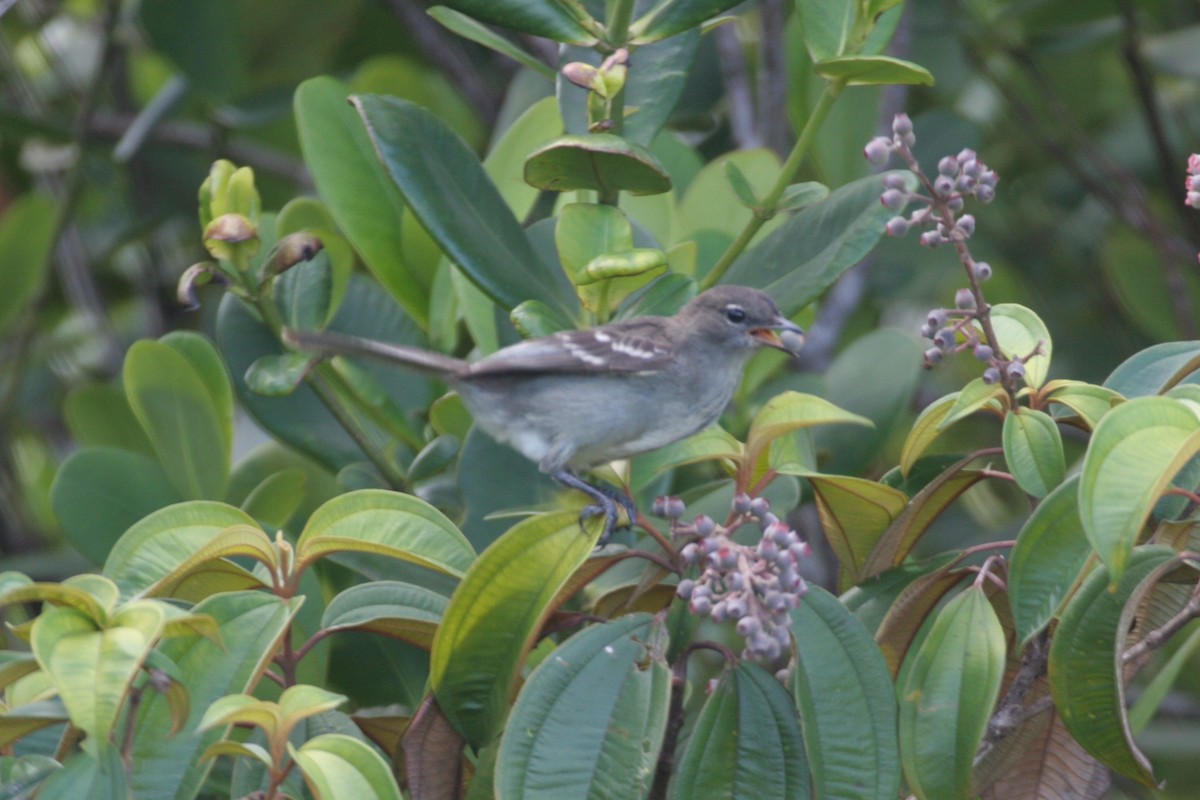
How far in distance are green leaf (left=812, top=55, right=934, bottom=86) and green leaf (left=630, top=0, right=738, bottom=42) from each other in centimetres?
20

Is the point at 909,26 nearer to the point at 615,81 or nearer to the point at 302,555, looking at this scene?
the point at 615,81

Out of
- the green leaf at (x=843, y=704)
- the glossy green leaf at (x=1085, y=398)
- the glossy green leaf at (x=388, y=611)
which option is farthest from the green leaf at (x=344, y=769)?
the glossy green leaf at (x=1085, y=398)

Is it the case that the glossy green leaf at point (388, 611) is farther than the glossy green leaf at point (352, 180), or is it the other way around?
the glossy green leaf at point (352, 180)

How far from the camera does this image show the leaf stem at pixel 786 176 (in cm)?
240

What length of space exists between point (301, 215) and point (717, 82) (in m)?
1.56

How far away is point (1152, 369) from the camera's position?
2262mm

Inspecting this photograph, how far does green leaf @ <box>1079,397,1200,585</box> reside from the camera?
5.45ft

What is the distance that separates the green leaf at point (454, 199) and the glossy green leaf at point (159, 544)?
65 cm

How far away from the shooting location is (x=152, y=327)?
Result: 468 centimetres

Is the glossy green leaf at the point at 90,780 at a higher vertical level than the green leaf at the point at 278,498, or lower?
higher

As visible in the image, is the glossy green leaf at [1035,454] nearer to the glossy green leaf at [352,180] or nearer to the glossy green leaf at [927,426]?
the glossy green leaf at [927,426]

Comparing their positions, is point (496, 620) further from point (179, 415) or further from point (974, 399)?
point (179, 415)

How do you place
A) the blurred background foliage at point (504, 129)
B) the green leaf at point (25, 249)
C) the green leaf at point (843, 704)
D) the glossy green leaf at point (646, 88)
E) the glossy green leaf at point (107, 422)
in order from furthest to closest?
the green leaf at point (25, 249) → the blurred background foliage at point (504, 129) → the glossy green leaf at point (107, 422) → the glossy green leaf at point (646, 88) → the green leaf at point (843, 704)

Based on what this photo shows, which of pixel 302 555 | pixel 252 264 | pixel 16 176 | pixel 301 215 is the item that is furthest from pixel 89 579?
pixel 16 176
